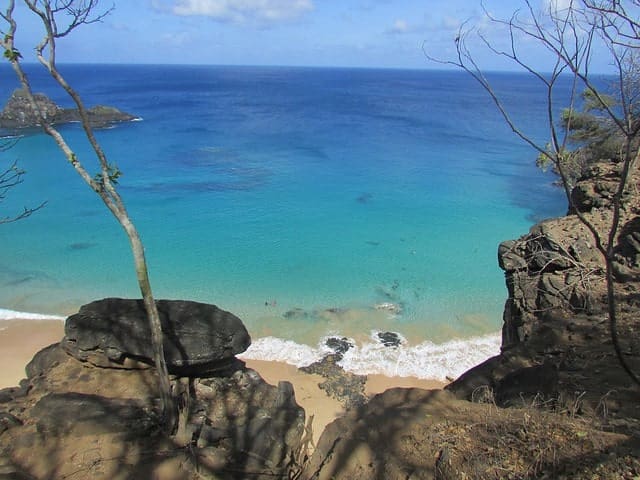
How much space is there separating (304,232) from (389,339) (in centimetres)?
1134

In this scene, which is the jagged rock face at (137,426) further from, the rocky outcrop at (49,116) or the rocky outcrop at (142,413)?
the rocky outcrop at (49,116)

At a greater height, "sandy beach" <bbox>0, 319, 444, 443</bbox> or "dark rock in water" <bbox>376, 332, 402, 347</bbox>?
"dark rock in water" <bbox>376, 332, 402, 347</bbox>

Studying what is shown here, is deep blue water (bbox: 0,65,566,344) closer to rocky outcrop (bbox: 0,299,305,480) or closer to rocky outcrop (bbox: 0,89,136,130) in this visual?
rocky outcrop (bbox: 0,89,136,130)

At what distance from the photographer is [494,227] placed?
27.5 meters

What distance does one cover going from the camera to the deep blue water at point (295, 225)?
757 inches

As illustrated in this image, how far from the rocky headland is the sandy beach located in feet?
12.2

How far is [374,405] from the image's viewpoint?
6836 millimetres

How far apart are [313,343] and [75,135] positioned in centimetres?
4362

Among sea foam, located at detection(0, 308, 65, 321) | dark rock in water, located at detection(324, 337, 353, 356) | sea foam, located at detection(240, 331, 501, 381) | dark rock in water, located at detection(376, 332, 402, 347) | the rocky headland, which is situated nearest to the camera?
the rocky headland

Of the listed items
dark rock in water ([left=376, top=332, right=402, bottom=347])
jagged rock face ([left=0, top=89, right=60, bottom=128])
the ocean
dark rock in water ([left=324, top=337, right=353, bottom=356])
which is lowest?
dark rock in water ([left=324, top=337, right=353, bottom=356])

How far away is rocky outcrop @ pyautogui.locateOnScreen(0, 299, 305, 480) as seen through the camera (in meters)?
6.56

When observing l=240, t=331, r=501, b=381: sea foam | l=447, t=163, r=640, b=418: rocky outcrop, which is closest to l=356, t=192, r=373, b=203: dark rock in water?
l=240, t=331, r=501, b=381: sea foam

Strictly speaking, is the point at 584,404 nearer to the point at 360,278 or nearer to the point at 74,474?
the point at 74,474

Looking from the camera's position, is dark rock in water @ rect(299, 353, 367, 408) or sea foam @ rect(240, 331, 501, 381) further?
sea foam @ rect(240, 331, 501, 381)
